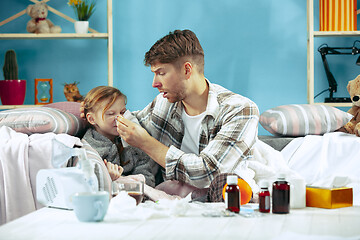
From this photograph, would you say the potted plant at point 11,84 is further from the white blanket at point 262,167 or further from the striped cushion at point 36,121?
the white blanket at point 262,167

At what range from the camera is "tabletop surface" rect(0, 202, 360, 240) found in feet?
3.56

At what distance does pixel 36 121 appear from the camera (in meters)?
2.03

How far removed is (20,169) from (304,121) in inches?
58.1

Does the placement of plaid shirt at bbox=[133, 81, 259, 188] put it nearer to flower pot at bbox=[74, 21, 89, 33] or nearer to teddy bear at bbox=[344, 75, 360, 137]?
teddy bear at bbox=[344, 75, 360, 137]

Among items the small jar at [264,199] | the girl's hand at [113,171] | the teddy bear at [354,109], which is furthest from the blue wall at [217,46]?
the small jar at [264,199]

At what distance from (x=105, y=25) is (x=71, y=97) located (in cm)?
54

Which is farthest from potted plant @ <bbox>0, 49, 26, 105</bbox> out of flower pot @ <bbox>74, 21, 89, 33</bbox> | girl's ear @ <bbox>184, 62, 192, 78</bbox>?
girl's ear @ <bbox>184, 62, 192, 78</bbox>

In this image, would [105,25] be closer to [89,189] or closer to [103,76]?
[103,76]

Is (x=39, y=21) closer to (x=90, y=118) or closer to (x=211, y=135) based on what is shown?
(x=90, y=118)

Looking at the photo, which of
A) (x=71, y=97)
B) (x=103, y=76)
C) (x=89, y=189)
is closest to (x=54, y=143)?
(x=89, y=189)

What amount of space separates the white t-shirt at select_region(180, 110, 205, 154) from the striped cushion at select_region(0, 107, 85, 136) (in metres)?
0.51

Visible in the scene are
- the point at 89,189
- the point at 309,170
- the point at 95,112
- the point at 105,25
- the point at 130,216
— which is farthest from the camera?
the point at 105,25

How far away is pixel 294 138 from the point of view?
263 cm

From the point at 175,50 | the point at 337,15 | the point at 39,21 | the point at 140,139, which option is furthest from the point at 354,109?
the point at 39,21
